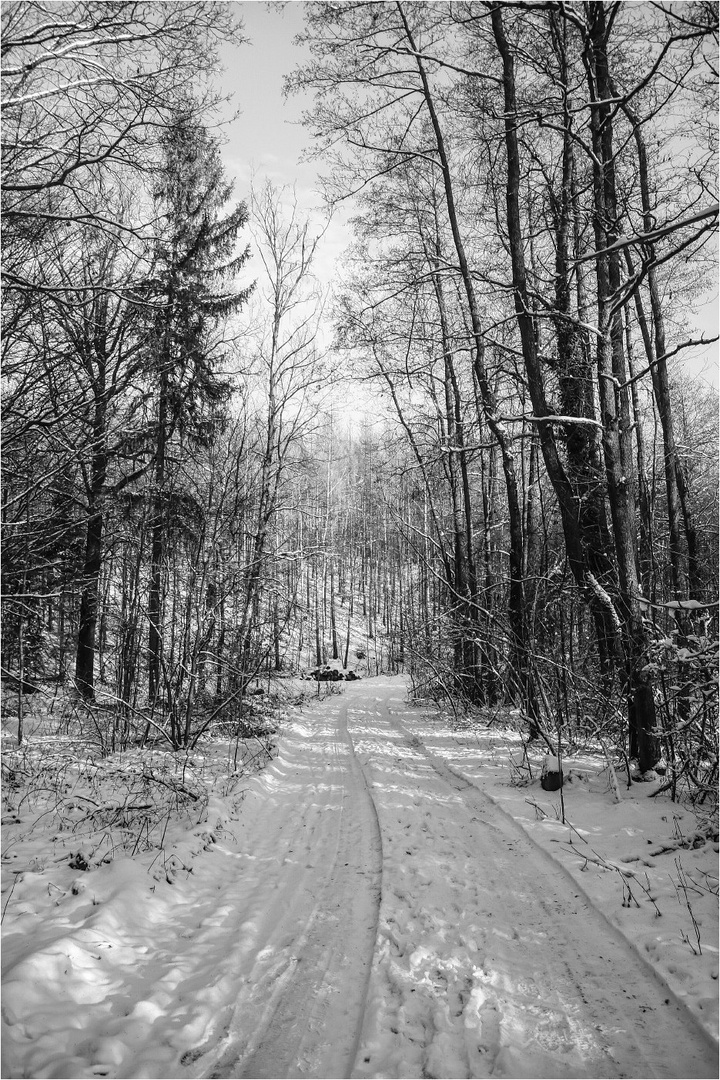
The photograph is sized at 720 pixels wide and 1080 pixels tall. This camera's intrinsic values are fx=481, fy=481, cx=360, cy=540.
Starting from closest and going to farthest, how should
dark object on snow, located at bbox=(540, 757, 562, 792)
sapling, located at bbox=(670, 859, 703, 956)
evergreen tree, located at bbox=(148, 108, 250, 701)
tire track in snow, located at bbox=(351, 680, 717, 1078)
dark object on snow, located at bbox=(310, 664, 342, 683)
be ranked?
tire track in snow, located at bbox=(351, 680, 717, 1078)
sapling, located at bbox=(670, 859, 703, 956)
dark object on snow, located at bbox=(540, 757, 562, 792)
evergreen tree, located at bbox=(148, 108, 250, 701)
dark object on snow, located at bbox=(310, 664, 342, 683)

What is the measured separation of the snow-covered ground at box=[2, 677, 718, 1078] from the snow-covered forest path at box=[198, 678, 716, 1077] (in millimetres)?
12

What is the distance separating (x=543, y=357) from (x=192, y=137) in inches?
216

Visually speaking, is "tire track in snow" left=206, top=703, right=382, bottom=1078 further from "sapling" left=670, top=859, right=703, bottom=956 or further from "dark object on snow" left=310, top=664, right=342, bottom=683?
"dark object on snow" left=310, top=664, right=342, bottom=683

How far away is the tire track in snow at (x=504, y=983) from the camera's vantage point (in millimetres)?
2145

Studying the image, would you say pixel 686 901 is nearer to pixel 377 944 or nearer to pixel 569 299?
pixel 377 944

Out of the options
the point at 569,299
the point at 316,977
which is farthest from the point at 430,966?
the point at 569,299

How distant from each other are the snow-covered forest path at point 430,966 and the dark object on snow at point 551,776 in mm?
905

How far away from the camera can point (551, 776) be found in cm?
542

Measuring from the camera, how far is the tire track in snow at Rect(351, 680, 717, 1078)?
2145mm

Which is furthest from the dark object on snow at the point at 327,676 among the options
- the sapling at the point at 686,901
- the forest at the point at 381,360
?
the sapling at the point at 686,901

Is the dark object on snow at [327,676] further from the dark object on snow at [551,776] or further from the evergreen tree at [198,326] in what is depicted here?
the dark object on snow at [551,776]

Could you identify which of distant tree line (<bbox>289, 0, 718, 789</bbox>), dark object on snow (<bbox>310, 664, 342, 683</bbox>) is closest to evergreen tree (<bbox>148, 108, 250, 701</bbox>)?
distant tree line (<bbox>289, 0, 718, 789</bbox>)

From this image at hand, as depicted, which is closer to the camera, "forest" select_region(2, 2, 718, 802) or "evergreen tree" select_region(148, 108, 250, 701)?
"forest" select_region(2, 2, 718, 802)

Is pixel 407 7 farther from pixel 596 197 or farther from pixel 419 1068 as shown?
pixel 419 1068
